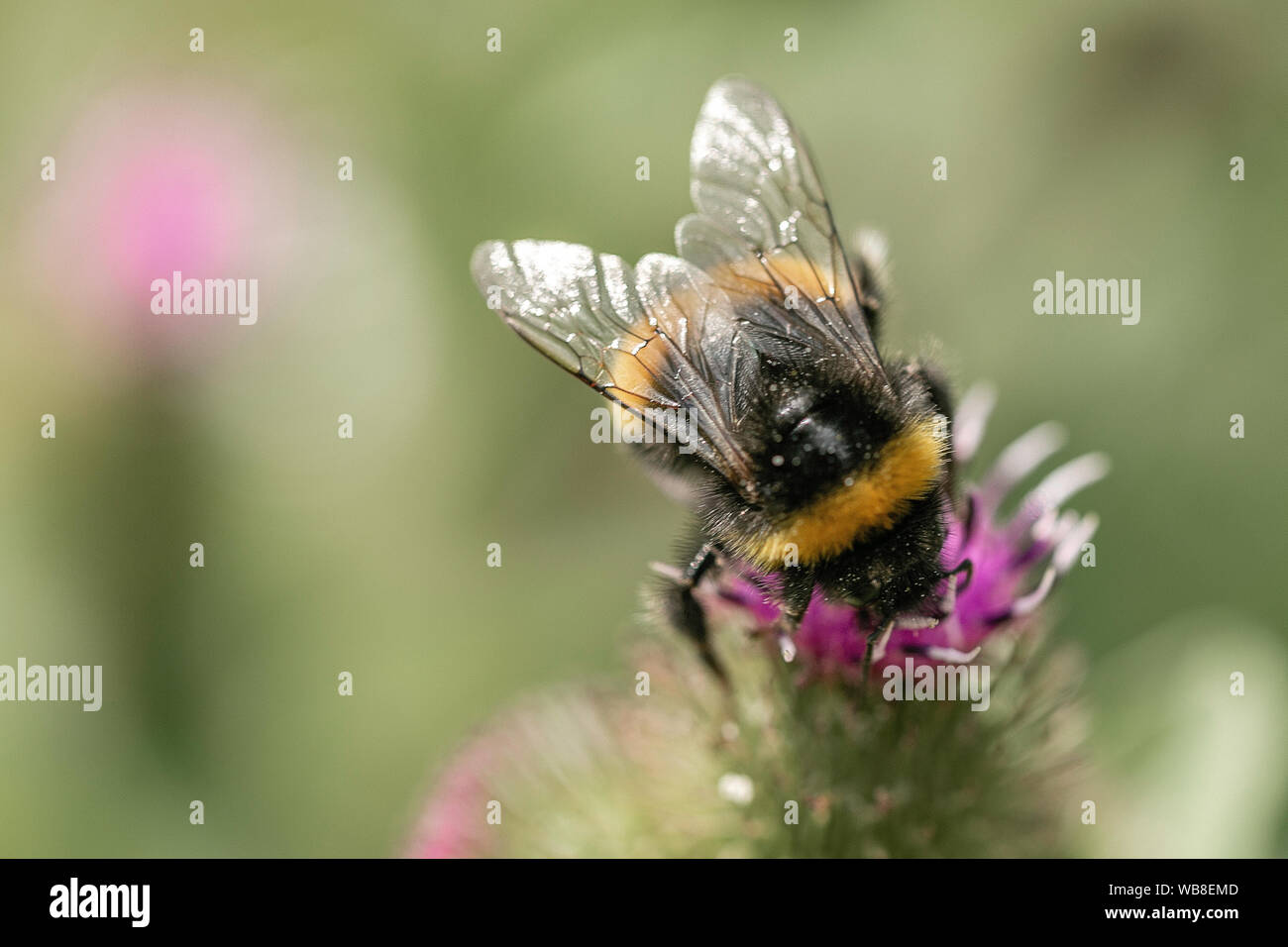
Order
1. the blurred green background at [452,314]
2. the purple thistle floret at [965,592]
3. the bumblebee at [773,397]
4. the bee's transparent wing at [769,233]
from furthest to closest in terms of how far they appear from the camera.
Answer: the blurred green background at [452,314], the purple thistle floret at [965,592], the bee's transparent wing at [769,233], the bumblebee at [773,397]

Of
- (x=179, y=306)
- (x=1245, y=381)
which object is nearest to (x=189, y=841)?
(x=179, y=306)

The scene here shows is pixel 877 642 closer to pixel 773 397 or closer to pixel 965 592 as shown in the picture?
pixel 965 592

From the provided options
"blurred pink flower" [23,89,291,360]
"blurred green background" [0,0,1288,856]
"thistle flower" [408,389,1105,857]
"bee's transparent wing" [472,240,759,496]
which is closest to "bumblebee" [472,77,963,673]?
"bee's transparent wing" [472,240,759,496]

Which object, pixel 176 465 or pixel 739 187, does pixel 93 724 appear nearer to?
pixel 176 465

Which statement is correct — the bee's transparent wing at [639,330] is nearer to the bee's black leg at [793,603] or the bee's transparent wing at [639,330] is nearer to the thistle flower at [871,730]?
the bee's black leg at [793,603]

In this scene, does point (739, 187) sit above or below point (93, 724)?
above

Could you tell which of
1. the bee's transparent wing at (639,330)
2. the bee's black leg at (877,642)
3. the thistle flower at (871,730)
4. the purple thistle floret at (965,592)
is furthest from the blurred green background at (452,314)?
the bee's transparent wing at (639,330)

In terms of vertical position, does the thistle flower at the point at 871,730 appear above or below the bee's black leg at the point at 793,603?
below
